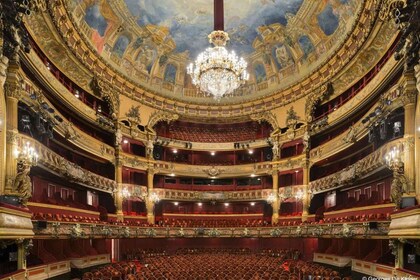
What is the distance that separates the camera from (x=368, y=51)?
18047 millimetres

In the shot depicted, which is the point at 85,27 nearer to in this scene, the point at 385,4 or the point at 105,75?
the point at 105,75

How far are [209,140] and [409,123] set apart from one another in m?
20.3

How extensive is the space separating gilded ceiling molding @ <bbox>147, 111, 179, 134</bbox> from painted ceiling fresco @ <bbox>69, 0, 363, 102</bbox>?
225 cm

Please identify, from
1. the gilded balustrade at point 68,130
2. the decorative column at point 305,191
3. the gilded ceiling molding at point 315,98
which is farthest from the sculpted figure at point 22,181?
the gilded ceiling molding at point 315,98

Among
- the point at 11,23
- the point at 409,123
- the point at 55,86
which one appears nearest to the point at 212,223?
the point at 55,86

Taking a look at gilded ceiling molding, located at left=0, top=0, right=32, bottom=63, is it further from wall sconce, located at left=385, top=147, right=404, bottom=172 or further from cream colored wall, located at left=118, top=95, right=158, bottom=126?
cream colored wall, located at left=118, top=95, right=158, bottom=126

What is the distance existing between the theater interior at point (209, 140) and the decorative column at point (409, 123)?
4 cm

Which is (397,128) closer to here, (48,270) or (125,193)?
(48,270)

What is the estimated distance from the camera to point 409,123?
1182 centimetres

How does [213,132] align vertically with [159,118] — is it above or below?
below

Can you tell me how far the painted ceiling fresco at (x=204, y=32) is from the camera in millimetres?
21406

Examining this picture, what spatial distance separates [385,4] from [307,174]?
13591 millimetres

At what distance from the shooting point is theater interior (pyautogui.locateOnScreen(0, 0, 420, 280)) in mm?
11711

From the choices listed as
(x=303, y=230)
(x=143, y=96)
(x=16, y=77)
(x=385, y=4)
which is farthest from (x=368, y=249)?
(x=143, y=96)
